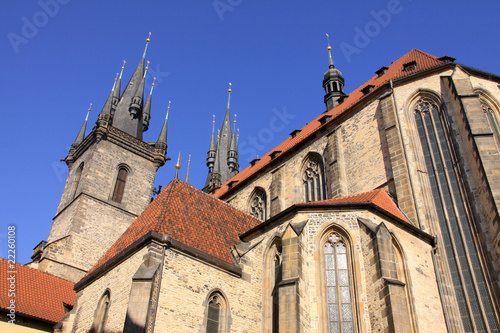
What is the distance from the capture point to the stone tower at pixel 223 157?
37.1 m

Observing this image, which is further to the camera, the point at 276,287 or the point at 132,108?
the point at 132,108

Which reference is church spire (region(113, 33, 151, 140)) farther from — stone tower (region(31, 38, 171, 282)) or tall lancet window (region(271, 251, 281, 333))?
tall lancet window (region(271, 251, 281, 333))

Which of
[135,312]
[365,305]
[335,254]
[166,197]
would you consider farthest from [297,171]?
[135,312]

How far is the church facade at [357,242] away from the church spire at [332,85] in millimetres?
7018

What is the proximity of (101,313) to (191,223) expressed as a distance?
3.36 meters

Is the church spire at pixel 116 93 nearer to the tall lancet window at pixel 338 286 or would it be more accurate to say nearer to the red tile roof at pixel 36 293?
the red tile roof at pixel 36 293

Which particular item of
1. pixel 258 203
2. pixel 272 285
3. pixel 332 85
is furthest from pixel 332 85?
pixel 272 285

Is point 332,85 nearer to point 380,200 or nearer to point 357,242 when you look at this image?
point 380,200

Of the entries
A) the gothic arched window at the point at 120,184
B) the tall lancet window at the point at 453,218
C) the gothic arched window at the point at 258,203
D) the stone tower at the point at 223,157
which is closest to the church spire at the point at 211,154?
the stone tower at the point at 223,157

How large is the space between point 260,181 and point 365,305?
1185cm

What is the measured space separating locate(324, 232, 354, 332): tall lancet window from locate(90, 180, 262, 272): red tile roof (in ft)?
9.41

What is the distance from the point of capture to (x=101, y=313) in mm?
12039

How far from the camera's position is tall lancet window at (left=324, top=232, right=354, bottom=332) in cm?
1038

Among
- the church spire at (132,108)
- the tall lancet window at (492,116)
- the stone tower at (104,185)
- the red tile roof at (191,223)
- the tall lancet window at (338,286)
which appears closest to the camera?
the tall lancet window at (338,286)
